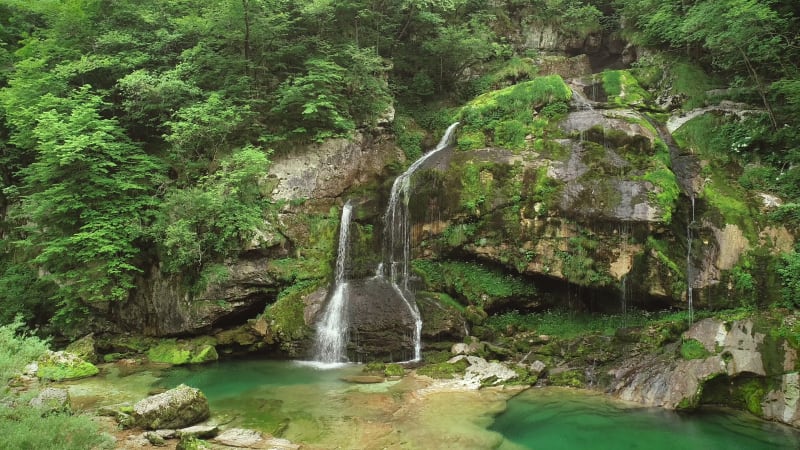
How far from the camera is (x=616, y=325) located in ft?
43.3

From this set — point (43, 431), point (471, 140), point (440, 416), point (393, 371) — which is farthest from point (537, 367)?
point (43, 431)

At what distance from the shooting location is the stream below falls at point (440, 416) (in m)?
8.38

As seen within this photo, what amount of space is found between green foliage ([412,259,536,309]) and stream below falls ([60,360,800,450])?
3828mm

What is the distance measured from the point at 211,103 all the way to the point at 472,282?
11.4m

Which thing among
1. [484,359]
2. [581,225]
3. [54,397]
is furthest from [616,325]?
[54,397]

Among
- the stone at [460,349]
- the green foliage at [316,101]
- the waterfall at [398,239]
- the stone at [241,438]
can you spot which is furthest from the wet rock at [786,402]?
the green foliage at [316,101]

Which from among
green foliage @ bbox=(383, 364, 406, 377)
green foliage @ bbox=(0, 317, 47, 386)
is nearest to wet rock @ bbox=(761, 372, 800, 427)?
green foliage @ bbox=(383, 364, 406, 377)

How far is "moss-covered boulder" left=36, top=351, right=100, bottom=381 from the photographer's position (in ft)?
40.5

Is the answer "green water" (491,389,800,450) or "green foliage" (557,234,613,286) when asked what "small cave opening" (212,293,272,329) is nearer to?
"green water" (491,389,800,450)

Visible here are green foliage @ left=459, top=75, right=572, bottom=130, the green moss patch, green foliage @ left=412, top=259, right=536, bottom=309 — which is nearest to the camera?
green foliage @ left=412, top=259, right=536, bottom=309

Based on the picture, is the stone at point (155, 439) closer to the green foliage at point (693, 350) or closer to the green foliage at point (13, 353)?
the green foliage at point (13, 353)

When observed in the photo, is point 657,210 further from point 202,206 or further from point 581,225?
point 202,206

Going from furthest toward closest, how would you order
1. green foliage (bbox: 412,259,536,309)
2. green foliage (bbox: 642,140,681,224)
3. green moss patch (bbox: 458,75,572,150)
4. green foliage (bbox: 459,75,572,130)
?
green foliage (bbox: 459,75,572,130) → green moss patch (bbox: 458,75,572,150) → green foliage (bbox: 412,259,536,309) → green foliage (bbox: 642,140,681,224)

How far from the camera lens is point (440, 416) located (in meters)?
9.28
